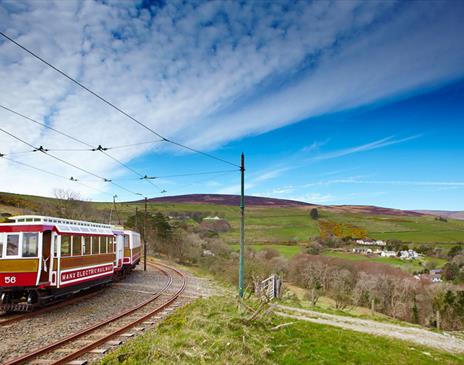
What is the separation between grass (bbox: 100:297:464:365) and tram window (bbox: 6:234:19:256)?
6.51 meters

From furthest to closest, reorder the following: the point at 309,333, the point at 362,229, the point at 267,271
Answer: the point at 362,229 < the point at 267,271 < the point at 309,333

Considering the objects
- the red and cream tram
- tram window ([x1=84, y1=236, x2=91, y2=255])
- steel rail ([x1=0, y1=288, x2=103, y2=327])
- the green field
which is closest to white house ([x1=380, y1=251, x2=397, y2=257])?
the green field

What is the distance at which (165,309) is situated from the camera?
1480 cm

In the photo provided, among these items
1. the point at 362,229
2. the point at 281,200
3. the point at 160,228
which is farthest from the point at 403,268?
the point at 281,200

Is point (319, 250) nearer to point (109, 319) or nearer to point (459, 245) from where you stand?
point (459, 245)

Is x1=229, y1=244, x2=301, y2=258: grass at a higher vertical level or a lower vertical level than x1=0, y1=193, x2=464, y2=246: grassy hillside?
lower

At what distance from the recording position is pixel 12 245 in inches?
536

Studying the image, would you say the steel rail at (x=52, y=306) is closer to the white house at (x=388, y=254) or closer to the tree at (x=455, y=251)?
the white house at (x=388, y=254)

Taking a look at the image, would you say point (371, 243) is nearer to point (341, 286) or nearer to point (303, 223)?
point (303, 223)

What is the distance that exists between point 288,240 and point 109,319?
6914 cm

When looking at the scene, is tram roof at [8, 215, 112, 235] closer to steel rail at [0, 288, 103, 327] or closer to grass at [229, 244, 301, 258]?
steel rail at [0, 288, 103, 327]

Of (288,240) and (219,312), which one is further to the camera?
(288,240)

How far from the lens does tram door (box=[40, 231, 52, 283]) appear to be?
13812 mm

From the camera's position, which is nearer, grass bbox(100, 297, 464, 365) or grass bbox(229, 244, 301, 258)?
grass bbox(100, 297, 464, 365)
